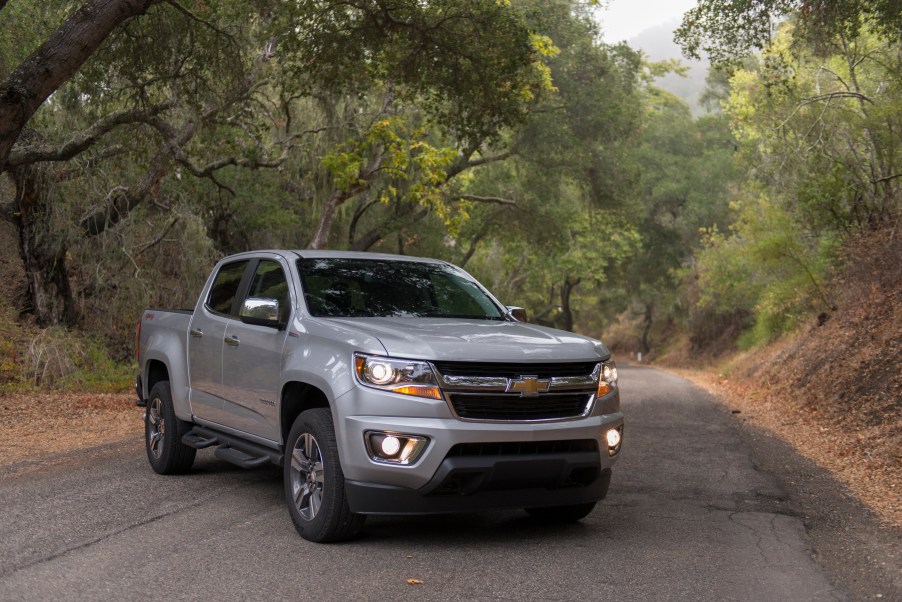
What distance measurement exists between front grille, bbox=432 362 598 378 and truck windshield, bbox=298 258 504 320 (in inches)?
52.7

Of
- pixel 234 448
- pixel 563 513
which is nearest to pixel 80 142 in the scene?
pixel 234 448

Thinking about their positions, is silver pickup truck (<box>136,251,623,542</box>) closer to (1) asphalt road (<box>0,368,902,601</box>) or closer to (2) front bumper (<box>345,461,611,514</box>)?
(2) front bumper (<box>345,461,611,514</box>)

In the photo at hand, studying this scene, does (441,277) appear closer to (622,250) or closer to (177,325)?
(177,325)

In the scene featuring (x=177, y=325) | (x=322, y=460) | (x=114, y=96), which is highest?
(x=114, y=96)

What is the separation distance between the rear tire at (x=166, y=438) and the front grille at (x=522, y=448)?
12.0 feet

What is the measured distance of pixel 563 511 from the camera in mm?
7121

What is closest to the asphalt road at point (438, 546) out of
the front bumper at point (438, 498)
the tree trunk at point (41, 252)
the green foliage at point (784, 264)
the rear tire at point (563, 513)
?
the rear tire at point (563, 513)

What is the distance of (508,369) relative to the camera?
6.20 m

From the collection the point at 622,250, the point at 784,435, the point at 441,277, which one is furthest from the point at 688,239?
the point at 441,277

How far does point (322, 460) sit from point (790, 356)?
18.8 metres

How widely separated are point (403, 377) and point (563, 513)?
1916 mm

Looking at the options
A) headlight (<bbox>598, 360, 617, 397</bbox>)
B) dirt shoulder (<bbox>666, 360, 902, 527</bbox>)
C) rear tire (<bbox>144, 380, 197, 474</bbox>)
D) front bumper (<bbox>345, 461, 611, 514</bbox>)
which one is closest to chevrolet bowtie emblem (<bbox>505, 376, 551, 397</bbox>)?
front bumper (<bbox>345, 461, 611, 514</bbox>)

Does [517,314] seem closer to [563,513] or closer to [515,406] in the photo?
[563,513]

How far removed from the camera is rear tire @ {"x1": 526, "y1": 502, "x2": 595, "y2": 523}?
7.04 meters
